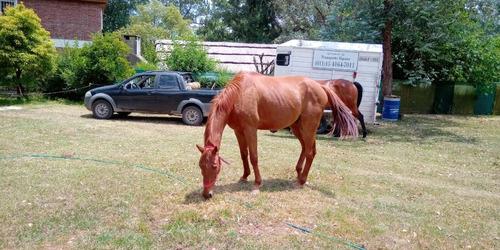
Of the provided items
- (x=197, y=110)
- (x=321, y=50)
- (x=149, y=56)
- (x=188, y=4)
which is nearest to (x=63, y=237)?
(x=197, y=110)

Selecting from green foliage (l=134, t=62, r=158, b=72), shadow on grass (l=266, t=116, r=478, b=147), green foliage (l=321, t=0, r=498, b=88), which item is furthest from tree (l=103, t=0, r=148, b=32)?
shadow on grass (l=266, t=116, r=478, b=147)

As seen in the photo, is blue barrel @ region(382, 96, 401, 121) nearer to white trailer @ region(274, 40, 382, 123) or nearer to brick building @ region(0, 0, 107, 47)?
white trailer @ region(274, 40, 382, 123)

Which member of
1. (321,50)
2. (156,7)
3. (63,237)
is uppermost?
(156,7)

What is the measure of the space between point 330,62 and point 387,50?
462cm

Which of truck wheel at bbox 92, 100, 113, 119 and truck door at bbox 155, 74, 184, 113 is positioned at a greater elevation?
truck door at bbox 155, 74, 184, 113

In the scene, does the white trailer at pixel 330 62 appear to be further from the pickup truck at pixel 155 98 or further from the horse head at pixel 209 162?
the horse head at pixel 209 162

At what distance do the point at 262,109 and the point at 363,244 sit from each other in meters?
2.18

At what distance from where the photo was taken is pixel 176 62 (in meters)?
16.0

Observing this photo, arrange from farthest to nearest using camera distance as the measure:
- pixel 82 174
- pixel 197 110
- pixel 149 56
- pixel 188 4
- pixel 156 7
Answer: pixel 188 4 < pixel 156 7 < pixel 149 56 < pixel 197 110 < pixel 82 174

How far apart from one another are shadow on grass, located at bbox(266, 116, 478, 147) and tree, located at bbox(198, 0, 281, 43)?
15.8m

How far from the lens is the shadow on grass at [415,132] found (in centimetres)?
1155

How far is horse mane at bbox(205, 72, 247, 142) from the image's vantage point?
5078 millimetres

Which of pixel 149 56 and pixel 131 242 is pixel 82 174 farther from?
pixel 149 56

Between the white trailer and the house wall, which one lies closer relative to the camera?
the white trailer
